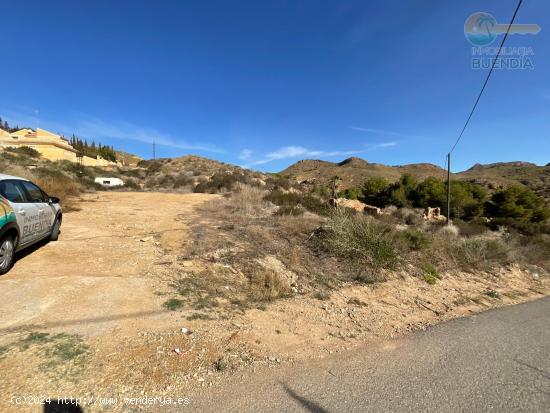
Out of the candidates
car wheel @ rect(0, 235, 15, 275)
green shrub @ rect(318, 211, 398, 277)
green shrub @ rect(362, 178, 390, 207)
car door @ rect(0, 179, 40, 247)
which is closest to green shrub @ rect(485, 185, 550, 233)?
green shrub @ rect(362, 178, 390, 207)

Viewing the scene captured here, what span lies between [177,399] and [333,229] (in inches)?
269

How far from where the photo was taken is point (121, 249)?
790 centimetres

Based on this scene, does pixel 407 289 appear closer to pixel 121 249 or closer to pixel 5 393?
pixel 121 249

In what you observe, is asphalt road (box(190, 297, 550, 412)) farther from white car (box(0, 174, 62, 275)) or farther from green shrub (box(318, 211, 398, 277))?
white car (box(0, 174, 62, 275))

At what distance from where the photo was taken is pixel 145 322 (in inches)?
187

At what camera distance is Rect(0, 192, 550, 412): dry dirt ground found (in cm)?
346

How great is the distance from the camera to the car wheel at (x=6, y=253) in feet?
17.7

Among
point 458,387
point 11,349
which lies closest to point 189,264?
point 11,349

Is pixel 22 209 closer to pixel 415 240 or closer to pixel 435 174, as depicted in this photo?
pixel 415 240

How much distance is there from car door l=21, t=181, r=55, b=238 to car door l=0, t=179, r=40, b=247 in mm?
91

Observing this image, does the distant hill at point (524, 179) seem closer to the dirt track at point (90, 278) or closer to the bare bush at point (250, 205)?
the bare bush at point (250, 205)

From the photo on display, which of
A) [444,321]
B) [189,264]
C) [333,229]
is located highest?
[333,229]

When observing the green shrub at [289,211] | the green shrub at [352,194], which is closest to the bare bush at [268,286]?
the green shrub at [289,211]

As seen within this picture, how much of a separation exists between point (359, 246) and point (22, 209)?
786cm
